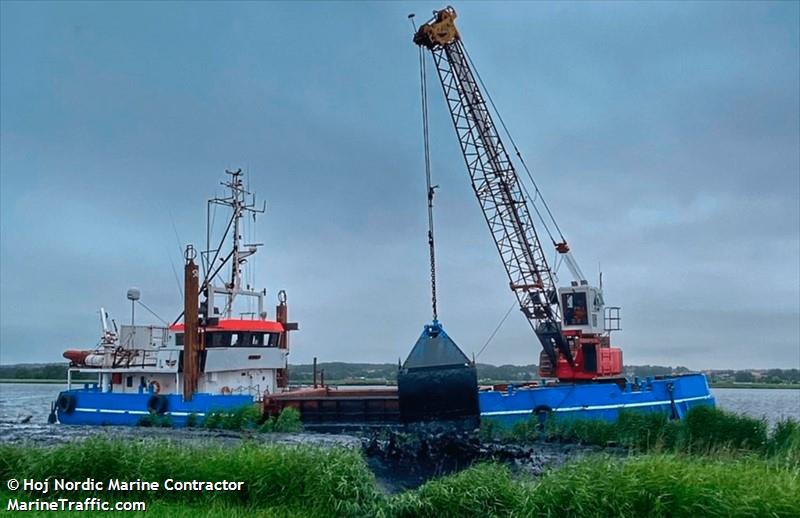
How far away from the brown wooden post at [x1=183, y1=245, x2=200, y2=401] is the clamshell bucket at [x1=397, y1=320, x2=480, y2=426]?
32.5 ft

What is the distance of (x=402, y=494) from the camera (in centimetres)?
878

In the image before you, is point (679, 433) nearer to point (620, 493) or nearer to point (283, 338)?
point (620, 493)

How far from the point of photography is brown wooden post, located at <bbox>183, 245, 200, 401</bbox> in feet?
78.2

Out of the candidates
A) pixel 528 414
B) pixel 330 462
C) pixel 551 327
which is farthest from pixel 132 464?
pixel 551 327

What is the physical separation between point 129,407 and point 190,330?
418cm

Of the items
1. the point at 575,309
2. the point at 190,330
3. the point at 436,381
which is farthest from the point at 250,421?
the point at 575,309

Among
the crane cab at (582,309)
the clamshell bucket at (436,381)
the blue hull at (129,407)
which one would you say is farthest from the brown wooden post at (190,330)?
the crane cab at (582,309)

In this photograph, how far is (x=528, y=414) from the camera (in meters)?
21.5

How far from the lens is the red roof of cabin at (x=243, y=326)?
993 inches

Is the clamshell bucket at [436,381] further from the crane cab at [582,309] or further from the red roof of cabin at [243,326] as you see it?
the red roof of cabin at [243,326]

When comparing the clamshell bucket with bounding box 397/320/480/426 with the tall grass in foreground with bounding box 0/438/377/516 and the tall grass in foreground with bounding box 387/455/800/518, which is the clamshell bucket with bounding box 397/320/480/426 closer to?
the tall grass in foreground with bounding box 0/438/377/516

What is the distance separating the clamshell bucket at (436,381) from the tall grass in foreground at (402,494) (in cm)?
706

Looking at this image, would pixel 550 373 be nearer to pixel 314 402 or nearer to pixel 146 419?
pixel 314 402

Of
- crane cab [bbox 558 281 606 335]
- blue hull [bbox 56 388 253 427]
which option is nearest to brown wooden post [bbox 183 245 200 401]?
blue hull [bbox 56 388 253 427]
